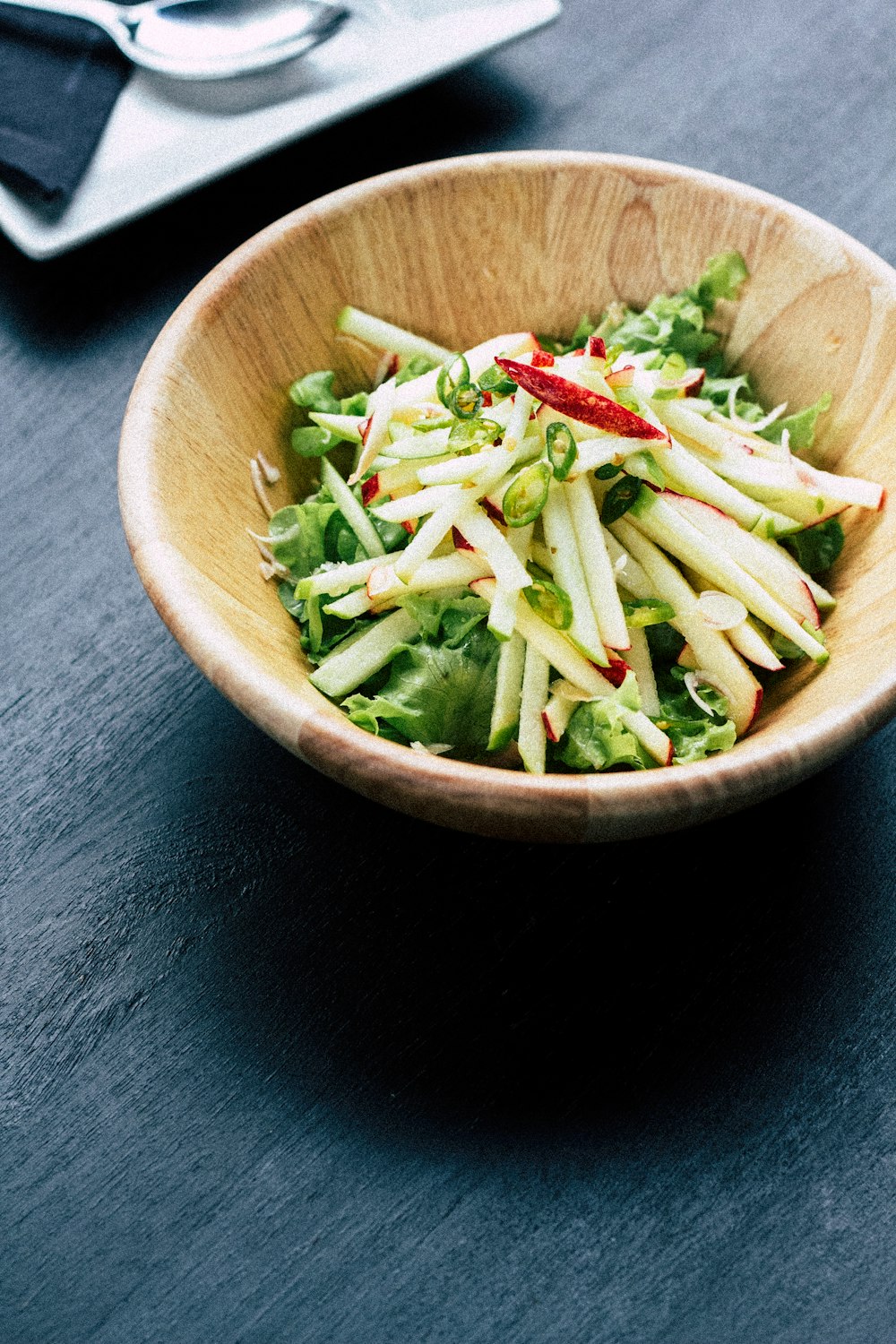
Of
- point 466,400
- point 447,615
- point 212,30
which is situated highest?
point 212,30

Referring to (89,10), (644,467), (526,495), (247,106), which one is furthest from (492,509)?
(89,10)

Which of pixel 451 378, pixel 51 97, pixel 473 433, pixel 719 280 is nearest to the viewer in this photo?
pixel 473 433

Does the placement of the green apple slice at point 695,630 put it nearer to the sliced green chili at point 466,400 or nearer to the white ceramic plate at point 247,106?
the sliced green chili at point 466,400

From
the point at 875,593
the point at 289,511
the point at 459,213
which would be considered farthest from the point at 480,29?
the point at 875,593

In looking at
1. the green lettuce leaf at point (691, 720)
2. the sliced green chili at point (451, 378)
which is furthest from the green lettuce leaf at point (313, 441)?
the green lettuce leaf at point (691, 720)

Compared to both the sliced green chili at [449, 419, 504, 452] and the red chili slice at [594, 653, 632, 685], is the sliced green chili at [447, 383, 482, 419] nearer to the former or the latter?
the sliced green chili at [449, 419, 504, 452]

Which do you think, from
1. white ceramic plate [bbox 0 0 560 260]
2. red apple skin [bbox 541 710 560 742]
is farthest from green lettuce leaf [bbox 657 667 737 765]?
white ceramic plate [bbox 0 0 560 260]

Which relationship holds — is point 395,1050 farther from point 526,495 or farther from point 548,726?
point 526,495
